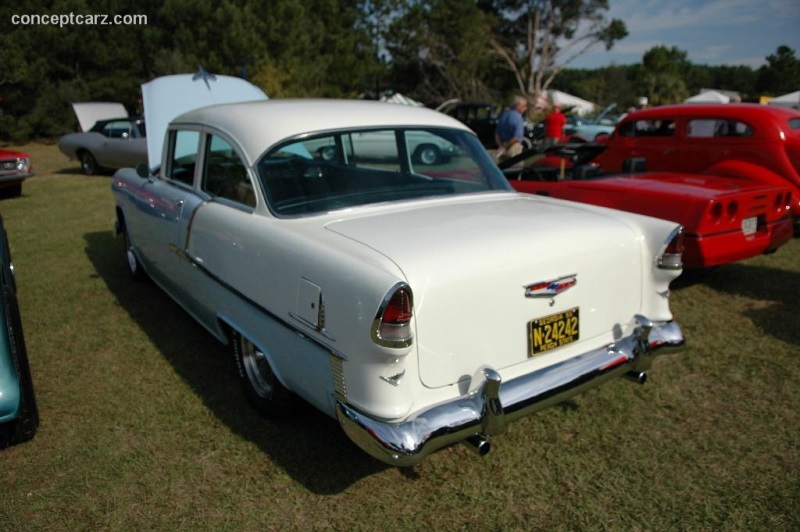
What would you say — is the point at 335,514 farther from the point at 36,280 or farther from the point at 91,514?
the point at 36,280

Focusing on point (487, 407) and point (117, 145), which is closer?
point (487, 407)

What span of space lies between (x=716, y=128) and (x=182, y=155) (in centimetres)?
547

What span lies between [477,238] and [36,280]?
501 centimetres

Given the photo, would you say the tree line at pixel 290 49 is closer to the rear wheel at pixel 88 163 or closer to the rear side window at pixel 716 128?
the rear wheel at pixel 88 163

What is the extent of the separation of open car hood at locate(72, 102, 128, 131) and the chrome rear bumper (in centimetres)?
1746

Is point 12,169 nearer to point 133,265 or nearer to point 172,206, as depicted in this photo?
point 133,265

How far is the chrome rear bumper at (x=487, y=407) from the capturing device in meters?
2.10

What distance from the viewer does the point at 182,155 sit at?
4.11 meters

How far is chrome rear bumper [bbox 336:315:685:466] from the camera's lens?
2102 millimetres

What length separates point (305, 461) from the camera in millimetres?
2760

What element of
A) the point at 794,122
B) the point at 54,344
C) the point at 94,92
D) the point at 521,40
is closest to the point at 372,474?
the point at 54,344

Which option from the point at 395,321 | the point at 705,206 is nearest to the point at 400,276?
the point at 395,321

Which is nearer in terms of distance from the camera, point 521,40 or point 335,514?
point 335,514

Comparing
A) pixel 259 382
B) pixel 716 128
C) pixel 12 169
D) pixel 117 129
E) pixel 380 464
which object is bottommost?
pixel 380 464
